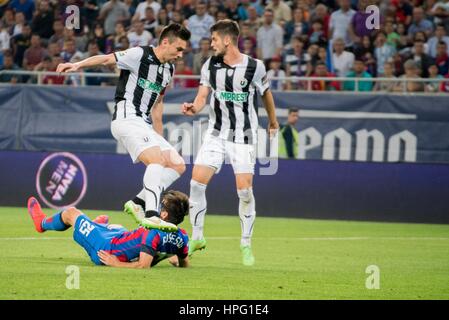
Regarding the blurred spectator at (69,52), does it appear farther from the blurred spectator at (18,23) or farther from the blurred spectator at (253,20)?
the blurred spectator at (253,20)

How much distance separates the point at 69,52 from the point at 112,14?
1584mm

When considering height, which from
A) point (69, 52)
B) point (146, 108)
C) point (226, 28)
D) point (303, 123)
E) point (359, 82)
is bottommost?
point (303, 123)

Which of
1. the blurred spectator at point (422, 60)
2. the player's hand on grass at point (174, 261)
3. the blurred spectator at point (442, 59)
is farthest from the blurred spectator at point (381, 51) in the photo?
the player's hand on grass at point (174, 261)

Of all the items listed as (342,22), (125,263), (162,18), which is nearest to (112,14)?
(162,18)

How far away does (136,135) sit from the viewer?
1179 centimetres

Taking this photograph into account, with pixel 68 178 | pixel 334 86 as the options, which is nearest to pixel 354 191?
pixel 334 86

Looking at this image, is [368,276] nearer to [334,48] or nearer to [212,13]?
[334,48]

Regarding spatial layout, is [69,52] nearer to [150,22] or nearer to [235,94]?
[150,22]

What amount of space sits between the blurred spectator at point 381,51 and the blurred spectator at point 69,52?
6.20 metres

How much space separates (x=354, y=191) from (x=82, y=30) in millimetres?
7482

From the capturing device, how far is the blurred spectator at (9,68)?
22156mm

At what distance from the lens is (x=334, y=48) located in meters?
21.2

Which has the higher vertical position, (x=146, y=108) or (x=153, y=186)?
(x=146, y=108)

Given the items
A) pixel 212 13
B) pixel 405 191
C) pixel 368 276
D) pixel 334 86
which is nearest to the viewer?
pixel 368 276
